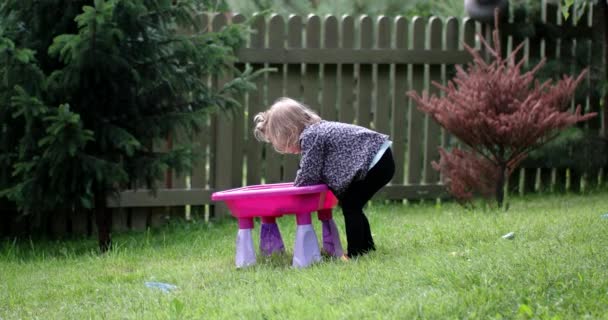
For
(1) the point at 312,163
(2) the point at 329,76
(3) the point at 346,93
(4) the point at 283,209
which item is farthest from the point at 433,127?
(4) the point at 283,209

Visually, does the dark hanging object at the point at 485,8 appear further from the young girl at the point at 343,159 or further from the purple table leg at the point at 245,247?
the purple table leg at the point at 245,247

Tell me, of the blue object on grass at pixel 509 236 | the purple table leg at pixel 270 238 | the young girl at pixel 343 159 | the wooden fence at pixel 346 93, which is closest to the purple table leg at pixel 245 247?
the purple table leg at pixel 270 238

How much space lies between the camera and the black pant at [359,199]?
18.3 feet

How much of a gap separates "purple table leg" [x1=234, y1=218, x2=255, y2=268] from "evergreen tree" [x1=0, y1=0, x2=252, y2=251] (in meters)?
1.14

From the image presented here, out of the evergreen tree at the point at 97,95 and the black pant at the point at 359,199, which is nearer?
the black pant at the point at 359,199

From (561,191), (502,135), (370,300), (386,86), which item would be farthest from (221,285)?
→ (561,191)

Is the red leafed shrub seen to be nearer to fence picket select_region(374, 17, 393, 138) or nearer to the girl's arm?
fence picket select_region(374, 17, 393, 138)

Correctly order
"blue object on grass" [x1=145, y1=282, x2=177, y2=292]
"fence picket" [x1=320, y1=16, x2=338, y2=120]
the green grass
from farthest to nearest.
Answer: "fence picket" [x1=320, y1=16, x2=338, y2=120], "blue object on grass" [x1=145, y1=282, x2=177, y2=292], the green grass

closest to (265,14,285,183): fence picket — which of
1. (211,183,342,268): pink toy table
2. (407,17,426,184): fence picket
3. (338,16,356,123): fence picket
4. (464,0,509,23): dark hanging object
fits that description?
(338,16,356,123): fence picket

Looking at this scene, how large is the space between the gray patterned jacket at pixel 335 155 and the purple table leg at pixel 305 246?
0.82ft

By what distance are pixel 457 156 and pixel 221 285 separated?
3331mm

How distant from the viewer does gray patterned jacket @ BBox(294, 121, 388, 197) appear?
556 cm

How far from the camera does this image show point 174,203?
8391 mm

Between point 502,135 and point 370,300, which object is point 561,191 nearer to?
point 502,135
